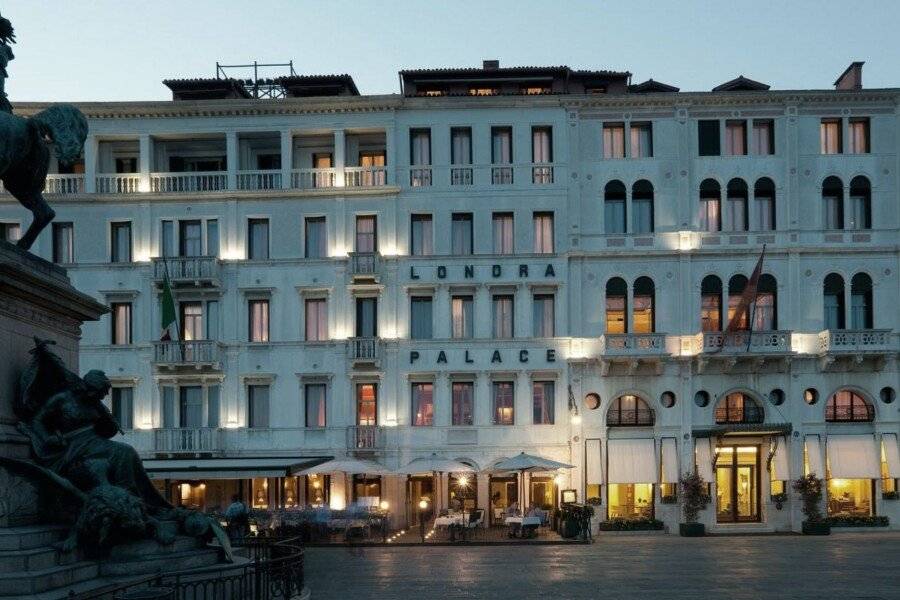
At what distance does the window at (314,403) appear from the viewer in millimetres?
41594

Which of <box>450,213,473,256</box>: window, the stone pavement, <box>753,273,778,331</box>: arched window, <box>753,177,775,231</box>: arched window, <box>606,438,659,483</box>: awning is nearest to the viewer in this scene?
the stone pavement

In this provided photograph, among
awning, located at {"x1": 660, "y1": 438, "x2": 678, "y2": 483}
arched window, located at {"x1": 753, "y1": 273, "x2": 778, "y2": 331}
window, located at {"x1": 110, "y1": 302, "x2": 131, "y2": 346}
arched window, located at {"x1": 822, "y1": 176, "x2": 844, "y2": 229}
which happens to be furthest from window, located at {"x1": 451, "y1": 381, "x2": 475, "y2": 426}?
arched window, located at {"x1": 822, "y1": 176, "x2": 844, "y2": 229}

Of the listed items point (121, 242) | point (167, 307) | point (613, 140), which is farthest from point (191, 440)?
point (613, 140)

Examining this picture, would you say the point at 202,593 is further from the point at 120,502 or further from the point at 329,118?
the point at 329,118

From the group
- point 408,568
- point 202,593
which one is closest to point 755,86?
point 408,568

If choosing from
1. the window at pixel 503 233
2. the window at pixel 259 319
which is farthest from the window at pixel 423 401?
the window at pixel 259 319

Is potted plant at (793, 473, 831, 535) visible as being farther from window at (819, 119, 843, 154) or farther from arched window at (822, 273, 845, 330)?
window at (819, 119, 843, 154)

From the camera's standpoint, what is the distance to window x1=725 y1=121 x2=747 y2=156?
4191 centimetres

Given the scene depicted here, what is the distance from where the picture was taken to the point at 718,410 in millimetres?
41094

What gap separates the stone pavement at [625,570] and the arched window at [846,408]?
220 inches

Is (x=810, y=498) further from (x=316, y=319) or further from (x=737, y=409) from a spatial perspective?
(x=316, y=319)

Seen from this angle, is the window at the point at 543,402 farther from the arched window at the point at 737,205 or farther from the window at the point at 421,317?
the arched window at the point at 737,205

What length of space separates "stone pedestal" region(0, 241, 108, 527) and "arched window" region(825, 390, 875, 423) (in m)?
32.7

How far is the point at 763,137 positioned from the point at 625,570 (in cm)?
2208
